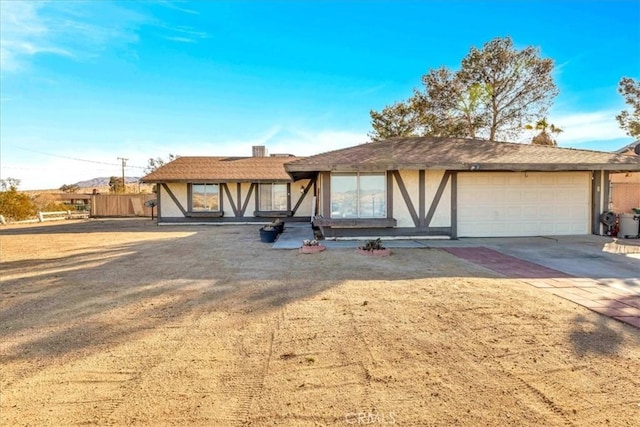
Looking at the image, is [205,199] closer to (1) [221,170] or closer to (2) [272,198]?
(1) [221,170]

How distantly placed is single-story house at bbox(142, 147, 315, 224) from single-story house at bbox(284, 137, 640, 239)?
6615 millimetres

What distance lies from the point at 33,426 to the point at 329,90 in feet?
60.3

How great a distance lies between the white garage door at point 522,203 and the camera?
10.7m

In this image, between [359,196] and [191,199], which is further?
[191,199]

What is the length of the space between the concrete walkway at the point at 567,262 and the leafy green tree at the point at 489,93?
10623mm

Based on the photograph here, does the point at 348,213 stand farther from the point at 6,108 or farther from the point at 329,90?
the point at 6,108

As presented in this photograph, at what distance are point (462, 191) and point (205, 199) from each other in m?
12.4

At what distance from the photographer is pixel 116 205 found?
2444cm

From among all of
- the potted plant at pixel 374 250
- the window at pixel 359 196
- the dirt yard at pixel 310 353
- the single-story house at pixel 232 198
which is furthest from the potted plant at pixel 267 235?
the single-story house at pixel 232 198

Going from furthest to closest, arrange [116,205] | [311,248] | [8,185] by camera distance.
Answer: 1. [116,205]
2. [8,185]
3. [311,248]

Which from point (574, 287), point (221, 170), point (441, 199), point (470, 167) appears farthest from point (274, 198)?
point (574, 287)

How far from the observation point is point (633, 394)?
2334mm

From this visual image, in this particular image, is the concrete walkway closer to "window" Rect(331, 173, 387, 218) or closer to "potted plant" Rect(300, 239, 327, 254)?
"potted plant" Rect(300, 239, 327, 254)

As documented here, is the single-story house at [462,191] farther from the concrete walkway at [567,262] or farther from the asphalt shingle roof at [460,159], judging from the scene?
the concrete walkway at [567,262]
